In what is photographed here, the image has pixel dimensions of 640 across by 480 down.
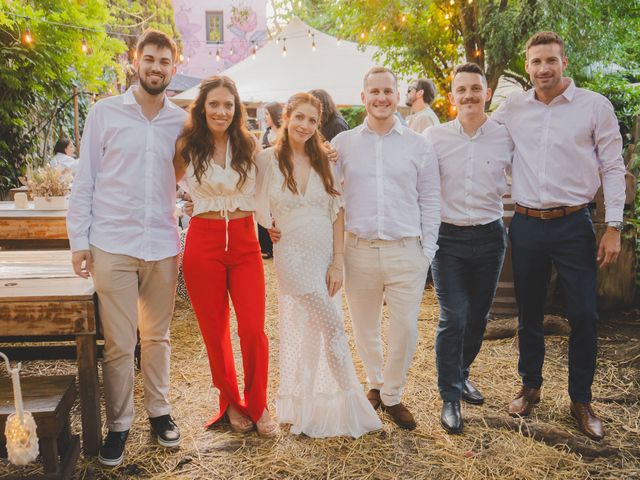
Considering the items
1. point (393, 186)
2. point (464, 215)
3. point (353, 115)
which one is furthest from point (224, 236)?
point (353, 115)

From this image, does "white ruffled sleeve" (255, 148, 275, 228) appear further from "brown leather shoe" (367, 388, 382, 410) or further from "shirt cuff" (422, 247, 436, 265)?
"brown leather shoe" (367, 388, 382, 410)

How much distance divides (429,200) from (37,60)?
19.2 ft

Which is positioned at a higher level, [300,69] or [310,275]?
[300,69]

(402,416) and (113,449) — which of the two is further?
(402,416)

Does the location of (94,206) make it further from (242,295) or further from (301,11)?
(301,11)

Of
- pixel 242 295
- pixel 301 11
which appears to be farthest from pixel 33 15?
pixel 301 11

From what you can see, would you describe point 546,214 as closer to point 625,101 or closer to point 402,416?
point 402,416

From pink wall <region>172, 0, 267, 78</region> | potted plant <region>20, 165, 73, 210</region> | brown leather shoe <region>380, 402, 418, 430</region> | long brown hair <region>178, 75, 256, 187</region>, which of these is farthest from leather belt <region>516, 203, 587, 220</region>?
pink wall <region>172, 0, 267, 78</region>

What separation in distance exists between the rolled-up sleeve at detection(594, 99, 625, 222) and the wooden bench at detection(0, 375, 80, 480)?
2776 mm

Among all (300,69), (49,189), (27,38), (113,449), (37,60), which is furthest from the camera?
(300,69)

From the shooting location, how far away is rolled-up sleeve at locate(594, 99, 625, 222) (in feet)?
9.21

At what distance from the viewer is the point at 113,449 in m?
2.68

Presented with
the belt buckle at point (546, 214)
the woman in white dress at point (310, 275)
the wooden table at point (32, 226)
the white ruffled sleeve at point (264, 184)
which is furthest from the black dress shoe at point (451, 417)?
Answer: the wooden table at point (32, 226)

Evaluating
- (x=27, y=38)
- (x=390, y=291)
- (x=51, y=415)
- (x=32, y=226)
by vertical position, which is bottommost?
(x=51, y=415)
